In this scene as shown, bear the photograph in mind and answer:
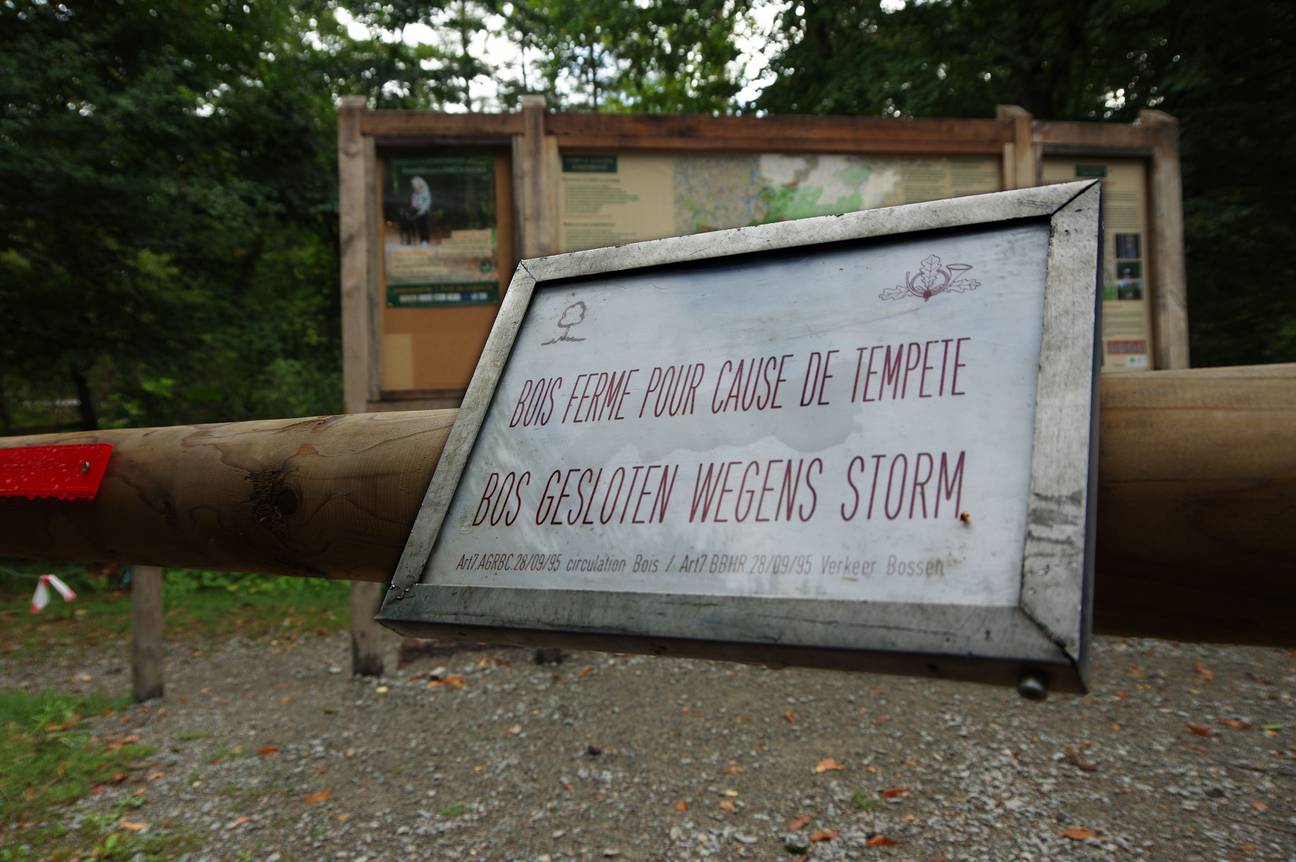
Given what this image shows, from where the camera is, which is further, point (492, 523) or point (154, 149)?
point (154, 149)

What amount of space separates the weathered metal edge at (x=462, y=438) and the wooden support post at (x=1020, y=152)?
381 centimetres

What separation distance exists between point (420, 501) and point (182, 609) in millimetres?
7282

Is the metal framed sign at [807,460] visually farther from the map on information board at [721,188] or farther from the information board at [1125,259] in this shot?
the information board at [1125,259]

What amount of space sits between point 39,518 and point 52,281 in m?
7.61

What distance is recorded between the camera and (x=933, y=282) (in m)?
1.00

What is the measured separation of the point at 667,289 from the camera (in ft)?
3.99

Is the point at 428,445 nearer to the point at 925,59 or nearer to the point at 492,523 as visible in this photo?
the point at 492,523

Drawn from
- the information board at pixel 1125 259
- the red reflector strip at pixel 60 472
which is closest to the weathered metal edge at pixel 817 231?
the red reflector strip at pixel 60 472

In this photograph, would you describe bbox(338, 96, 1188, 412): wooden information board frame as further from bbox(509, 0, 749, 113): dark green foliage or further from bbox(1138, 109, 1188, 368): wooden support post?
bbox(509, 0, 749, 113): dark green foliage

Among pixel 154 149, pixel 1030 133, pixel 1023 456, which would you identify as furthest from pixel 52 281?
pixel 1023 456

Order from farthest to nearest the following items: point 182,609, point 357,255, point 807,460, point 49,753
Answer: point 182,609 → point 49,753 → point 357,255 → point 807,460

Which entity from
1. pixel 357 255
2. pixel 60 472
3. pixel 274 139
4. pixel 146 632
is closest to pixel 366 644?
pixel 146 632

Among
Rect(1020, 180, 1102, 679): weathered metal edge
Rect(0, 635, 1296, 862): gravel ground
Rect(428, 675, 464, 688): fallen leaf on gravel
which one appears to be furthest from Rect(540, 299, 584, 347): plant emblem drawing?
Rect(428, 675, 464, 688): fallen leaf on gravel

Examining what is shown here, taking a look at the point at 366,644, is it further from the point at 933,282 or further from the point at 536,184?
the point at 933,282
